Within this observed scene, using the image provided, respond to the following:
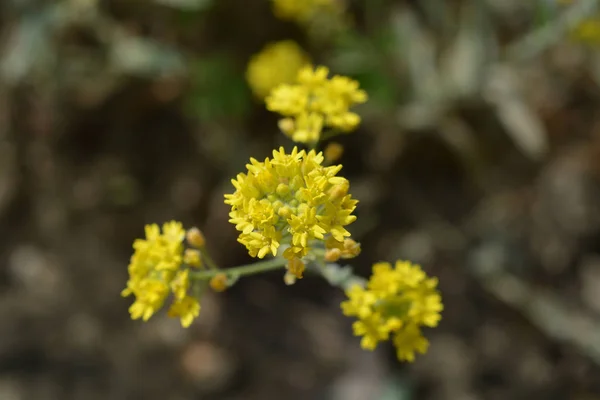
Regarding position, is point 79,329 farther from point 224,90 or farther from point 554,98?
point 554,98

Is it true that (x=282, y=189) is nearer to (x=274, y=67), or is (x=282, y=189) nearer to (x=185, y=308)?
(x=185, y=308)

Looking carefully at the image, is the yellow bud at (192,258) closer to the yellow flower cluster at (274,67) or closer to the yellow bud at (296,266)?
the yellow bud at (296,266)

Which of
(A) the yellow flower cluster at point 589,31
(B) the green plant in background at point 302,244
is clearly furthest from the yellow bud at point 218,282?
(A) the yellow flower cluster at point 589,31

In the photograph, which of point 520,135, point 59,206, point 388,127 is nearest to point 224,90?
point 388,127

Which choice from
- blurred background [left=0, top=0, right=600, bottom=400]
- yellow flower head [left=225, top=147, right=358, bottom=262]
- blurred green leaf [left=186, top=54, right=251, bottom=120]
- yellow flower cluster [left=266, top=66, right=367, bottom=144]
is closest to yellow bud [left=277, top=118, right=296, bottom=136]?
yellow flower cluster [left=266, top=66, right=367, bottom=144]

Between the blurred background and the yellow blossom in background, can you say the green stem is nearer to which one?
the blurred background

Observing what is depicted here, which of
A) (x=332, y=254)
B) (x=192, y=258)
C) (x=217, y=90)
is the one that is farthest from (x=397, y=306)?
(x=217, y=90)

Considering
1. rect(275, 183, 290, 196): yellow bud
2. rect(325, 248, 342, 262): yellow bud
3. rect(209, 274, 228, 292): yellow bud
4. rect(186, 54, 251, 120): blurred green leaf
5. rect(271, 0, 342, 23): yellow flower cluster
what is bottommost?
rect(209, 274, 228, 292): yellow bud

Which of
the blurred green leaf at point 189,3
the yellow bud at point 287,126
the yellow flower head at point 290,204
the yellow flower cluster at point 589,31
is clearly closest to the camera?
the yellow flower head at point 290,204
